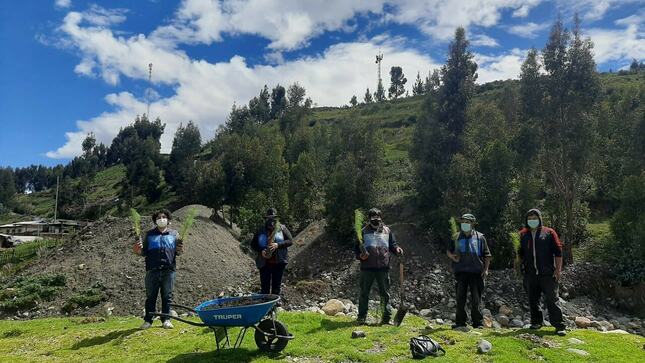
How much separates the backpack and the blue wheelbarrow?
199 centimetres

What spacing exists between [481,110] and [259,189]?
65.6 feet

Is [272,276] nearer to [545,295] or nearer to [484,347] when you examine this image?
[484,347]

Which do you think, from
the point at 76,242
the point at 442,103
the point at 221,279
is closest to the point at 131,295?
the point at 221,279

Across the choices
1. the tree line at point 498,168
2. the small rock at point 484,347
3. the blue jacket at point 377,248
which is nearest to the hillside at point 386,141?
the tree line at point 498,168

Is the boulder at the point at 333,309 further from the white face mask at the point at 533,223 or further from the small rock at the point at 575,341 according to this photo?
the small rock at the point at 575,341

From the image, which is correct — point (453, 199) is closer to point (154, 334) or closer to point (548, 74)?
point (548, 74)

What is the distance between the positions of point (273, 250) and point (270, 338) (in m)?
2.06

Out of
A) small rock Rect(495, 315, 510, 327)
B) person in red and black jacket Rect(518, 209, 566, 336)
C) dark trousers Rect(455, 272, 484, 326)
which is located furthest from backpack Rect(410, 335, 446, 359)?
small rock Rect(495, 315, 510, 327)

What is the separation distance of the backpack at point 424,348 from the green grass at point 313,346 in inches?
6.5

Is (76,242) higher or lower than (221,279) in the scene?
higher

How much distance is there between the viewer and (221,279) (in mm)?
22859

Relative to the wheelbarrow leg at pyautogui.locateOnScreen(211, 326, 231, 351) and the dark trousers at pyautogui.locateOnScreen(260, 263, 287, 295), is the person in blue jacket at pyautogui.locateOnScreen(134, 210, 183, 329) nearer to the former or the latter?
the dark trousers at pyautogui.locateOnScreen(260, 263, 287, 295)

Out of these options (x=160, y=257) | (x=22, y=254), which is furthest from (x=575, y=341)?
(x=22, y=254)

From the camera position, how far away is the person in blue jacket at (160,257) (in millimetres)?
9539
